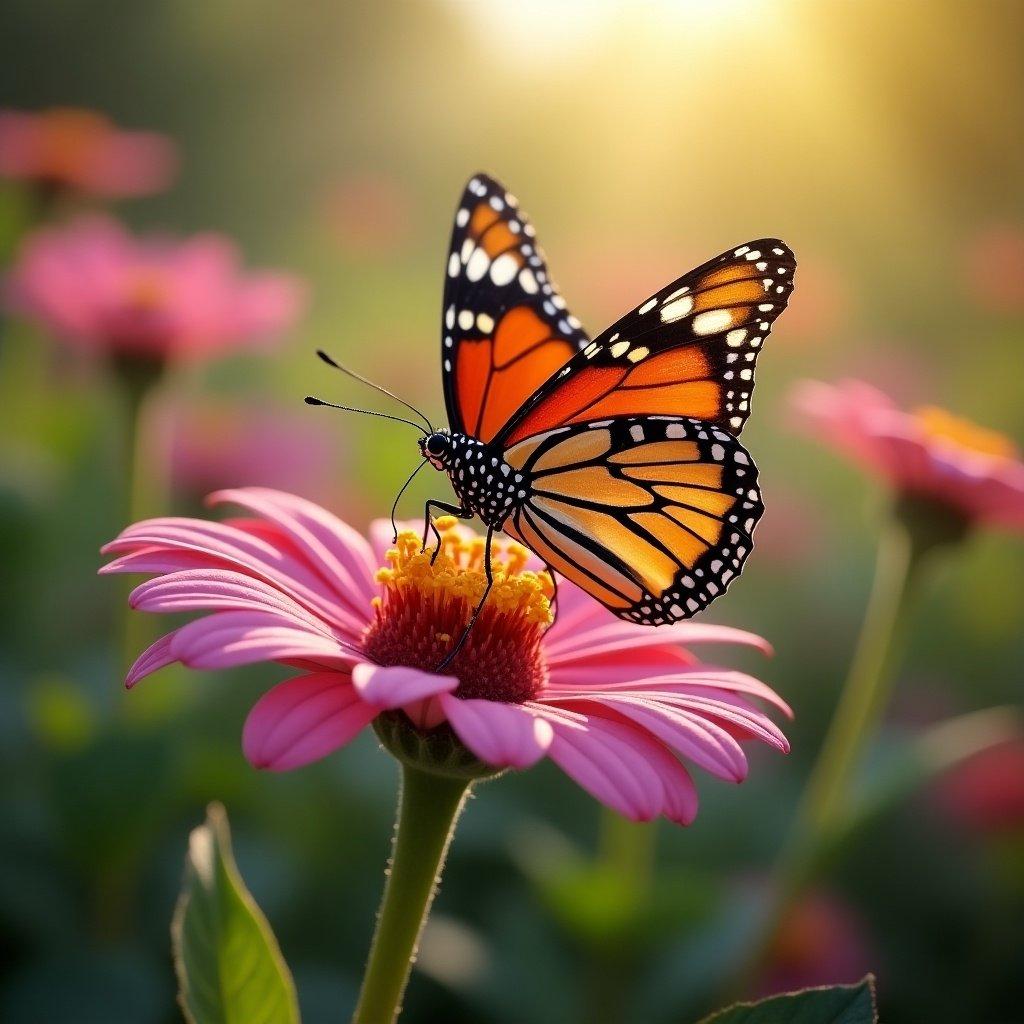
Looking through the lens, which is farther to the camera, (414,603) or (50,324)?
(50,324)

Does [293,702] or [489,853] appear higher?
[293,702]

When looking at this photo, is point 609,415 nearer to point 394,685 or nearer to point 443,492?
point 394,685

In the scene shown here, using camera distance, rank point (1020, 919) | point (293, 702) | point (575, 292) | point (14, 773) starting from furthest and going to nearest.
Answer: point (575, 292), point (1020, 919), point (14, 773), point (293, 702)

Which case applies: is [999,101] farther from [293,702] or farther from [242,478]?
[293,702]

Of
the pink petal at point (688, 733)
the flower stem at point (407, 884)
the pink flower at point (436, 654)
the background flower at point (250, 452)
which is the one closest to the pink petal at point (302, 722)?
the pink flower at point (436, 654)

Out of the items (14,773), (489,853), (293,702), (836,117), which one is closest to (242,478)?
(14,773)

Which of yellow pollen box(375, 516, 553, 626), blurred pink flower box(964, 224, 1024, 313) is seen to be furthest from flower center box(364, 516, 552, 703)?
blurred pink flower box(964, 224, 1024, 313)

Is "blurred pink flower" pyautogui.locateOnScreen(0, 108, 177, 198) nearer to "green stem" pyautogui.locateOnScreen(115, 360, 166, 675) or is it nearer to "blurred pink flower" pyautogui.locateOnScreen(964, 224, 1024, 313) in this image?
"green stem" pyautogui.locateOnScreen(115, 360, 166, 675)
